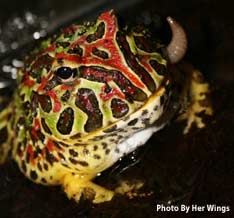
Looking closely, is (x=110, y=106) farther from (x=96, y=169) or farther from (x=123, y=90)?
(x=96, y=169)

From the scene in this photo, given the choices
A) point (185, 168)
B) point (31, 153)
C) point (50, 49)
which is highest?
point (50, 49)

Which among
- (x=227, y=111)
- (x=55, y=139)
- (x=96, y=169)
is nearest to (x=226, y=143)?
(x=227, y=111)

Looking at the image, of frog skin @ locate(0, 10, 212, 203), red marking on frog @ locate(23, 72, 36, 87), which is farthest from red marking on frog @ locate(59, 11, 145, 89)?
red marking on frog @ locate(23, 72, 36, 87)

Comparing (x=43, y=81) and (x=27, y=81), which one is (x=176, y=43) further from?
(x=27, y=81)

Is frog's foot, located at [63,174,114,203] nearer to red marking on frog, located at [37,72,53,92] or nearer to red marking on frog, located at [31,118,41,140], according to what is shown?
red marking on frog, located at [31,118,41,140]

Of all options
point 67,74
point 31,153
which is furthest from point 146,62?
point 31,153

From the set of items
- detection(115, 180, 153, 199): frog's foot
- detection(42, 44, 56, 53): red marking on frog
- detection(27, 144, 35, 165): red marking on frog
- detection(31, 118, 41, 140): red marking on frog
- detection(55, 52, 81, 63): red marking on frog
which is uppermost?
detection(42, 44, 56, 53): red marking on frog

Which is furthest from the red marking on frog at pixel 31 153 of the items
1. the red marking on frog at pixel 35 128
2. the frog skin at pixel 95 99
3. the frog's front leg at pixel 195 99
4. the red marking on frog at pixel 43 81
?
the frog's front leg at pixel 195 99
